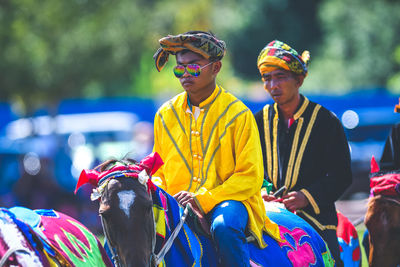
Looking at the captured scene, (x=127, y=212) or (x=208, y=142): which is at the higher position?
(x=208, y=142)

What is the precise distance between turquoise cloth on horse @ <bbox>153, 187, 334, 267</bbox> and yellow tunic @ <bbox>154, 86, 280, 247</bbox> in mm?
156

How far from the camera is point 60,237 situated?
175 inches

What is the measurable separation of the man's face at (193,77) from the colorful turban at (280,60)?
43.9 inches

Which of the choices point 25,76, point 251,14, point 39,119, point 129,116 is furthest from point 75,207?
point 251,14

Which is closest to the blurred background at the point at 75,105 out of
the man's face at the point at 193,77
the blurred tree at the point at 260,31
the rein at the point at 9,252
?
the man's face at the point at 193,77

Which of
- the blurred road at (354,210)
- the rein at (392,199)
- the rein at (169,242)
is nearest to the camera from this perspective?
the rein at (169,242)

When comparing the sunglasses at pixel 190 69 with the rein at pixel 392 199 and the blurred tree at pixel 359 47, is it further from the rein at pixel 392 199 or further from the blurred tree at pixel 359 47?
the blurred tree at pixel 359 47

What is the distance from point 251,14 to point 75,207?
29.0m

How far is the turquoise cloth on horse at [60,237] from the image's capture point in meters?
4.11

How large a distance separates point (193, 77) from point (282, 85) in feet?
4.43

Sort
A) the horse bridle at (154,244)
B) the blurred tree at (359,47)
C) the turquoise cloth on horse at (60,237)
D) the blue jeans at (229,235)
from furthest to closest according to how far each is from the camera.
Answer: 1. the blurred tree at (359,47)
2. the blue jeans at (229,235)
3. the horse bridle at (154,244)
4. the turquoise cloth on horse at (60,237)

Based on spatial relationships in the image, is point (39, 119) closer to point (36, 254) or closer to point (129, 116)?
point (129, 116)

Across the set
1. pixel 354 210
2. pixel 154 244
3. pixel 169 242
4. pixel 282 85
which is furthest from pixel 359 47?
pixel 154 244

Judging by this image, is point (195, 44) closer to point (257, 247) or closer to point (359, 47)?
point (257, 247)
